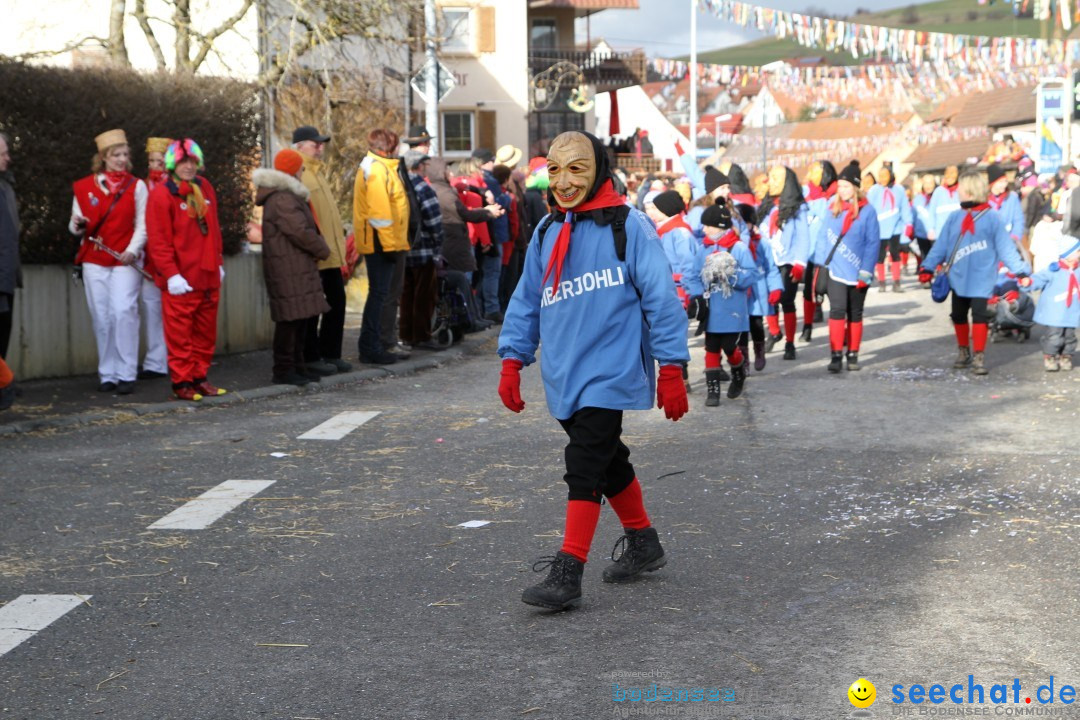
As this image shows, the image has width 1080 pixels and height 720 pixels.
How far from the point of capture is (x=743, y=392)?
37.9 feet

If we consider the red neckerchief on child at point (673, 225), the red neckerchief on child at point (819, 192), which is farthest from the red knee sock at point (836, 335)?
the red neckerchief on child at point (673, 225)

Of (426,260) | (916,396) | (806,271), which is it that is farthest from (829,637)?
(806,271)

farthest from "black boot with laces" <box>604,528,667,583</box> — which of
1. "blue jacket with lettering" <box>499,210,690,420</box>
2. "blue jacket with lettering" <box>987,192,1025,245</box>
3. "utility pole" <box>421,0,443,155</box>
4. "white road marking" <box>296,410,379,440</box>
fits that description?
"utility pole" <box>421,0,443,155</box>

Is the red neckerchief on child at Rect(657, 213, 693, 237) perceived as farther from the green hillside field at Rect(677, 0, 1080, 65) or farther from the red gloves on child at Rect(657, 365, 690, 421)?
the green hillside field at Rect(677, 0, 1080, 65)

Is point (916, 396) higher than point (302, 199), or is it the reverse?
point (302, 199)

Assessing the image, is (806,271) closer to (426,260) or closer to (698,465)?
(426,260)

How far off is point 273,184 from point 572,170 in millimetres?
6065

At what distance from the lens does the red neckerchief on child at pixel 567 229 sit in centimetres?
565

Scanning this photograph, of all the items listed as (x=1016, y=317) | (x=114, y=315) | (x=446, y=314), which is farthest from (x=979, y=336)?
(x=114, y=315)

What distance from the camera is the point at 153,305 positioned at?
38.5 feet

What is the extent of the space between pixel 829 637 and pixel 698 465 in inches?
133

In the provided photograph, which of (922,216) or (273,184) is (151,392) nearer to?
(273,184)

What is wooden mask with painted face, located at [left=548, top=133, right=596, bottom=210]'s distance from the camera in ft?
18.4

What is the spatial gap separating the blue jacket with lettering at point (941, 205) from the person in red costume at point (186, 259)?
13794 mm
